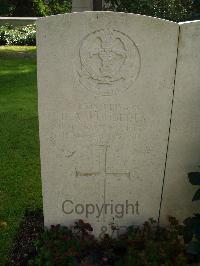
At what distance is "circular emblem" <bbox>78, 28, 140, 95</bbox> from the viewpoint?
9.58ft

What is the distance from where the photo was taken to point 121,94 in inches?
121

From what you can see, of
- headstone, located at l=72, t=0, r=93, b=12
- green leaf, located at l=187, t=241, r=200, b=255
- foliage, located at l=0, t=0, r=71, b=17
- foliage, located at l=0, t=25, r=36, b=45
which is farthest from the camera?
foliage, located at l=0, t=0, r=71, b=17

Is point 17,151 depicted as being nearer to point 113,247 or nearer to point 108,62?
point 113,247

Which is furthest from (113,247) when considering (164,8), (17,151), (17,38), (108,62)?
(17,38)

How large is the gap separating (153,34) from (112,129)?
751 millimetres

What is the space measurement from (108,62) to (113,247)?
4.72ft

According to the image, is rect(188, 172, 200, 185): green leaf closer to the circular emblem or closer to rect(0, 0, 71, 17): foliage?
the circular emblem

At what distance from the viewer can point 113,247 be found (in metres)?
3.32

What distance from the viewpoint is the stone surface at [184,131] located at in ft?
9.86

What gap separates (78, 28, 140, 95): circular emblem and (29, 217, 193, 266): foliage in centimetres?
111

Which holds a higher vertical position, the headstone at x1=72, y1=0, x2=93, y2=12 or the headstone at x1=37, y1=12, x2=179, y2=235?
the headstone at x1=72, y1=0, x2=93, y2=12

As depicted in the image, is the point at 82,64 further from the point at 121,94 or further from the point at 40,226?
the point at 40,226

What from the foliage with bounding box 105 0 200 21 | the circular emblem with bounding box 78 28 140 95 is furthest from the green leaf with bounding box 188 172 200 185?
the foliage with bounding box 105 0 200 21

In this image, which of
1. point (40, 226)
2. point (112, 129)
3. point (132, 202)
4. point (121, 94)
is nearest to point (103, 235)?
point (132, 202)
